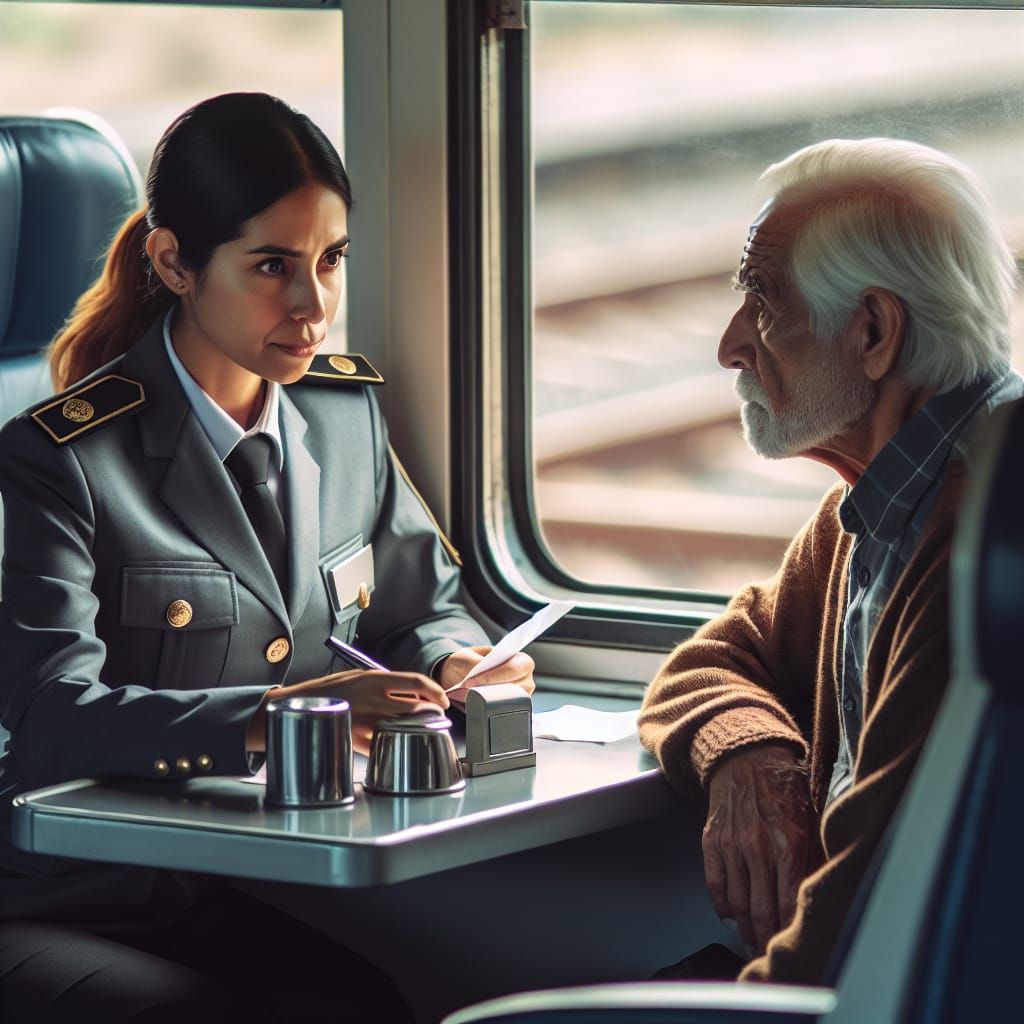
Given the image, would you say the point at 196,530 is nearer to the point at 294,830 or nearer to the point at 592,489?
the point at 294,830

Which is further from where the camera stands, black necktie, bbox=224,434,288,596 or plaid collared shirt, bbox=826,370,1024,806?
black necktie, bbox=224,434,288,596

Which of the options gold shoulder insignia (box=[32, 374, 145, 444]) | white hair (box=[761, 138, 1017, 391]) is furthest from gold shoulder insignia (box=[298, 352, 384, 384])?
white hair (box=[761, 138, 1017, 391])

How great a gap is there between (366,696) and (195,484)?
16.8 inches

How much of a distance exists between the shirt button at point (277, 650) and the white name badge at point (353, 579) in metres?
0.14

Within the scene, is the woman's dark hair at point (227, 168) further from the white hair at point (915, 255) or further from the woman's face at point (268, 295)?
the white hair at point (915, 255)

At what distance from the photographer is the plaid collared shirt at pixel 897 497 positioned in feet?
5.67

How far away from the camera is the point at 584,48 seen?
2.66 m

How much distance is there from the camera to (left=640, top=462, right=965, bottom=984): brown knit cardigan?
154 cm

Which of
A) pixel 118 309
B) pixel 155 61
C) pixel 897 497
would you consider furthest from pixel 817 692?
pixel 155 61

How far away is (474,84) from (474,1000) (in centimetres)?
148

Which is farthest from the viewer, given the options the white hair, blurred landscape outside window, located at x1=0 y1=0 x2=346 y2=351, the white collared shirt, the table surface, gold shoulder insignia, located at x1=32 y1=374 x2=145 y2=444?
blurred landscape outside window, located at x1=0 y1=0 x2=346 y2=351

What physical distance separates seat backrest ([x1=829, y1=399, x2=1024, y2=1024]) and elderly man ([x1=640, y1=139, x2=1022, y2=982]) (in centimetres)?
45

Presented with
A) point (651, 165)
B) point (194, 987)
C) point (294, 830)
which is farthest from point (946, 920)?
point (651, 165)

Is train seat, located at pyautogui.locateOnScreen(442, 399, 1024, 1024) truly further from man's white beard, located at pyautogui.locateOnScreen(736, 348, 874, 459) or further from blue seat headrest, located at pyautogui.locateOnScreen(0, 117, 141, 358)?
A: blue seat headrest, located at pyautogui.locateOnScreen(0, 117, 141, 358)
